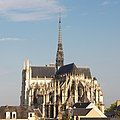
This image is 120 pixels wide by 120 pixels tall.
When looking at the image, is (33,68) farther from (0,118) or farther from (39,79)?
(0,118)

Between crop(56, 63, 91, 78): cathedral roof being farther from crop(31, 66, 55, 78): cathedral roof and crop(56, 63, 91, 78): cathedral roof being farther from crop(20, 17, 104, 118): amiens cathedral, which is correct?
crop(31, 66, 55, 78): cathedral roof

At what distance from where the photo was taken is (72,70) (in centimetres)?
13012

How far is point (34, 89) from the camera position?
5344 inches

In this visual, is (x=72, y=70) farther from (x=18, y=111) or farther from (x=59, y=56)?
(x=18, y=111)

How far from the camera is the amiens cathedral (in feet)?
396

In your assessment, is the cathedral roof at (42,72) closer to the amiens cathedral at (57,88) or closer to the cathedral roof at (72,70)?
the amiens cathedral at (57,88)

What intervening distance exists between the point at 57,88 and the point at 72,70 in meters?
9.31

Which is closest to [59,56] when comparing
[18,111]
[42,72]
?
[42,72]

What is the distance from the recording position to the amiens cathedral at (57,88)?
120688mm

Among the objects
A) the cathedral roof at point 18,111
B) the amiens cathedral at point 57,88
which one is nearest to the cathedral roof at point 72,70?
the amiens cathedral at point 57,88

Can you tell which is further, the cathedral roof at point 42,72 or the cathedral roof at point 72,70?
the cathedral roof at point 42,72

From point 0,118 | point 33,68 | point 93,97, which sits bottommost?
point 0,118

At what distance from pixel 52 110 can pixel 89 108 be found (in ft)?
84.1

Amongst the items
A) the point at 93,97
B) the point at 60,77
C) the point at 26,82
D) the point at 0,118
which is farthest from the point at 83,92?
the point at 0,118
